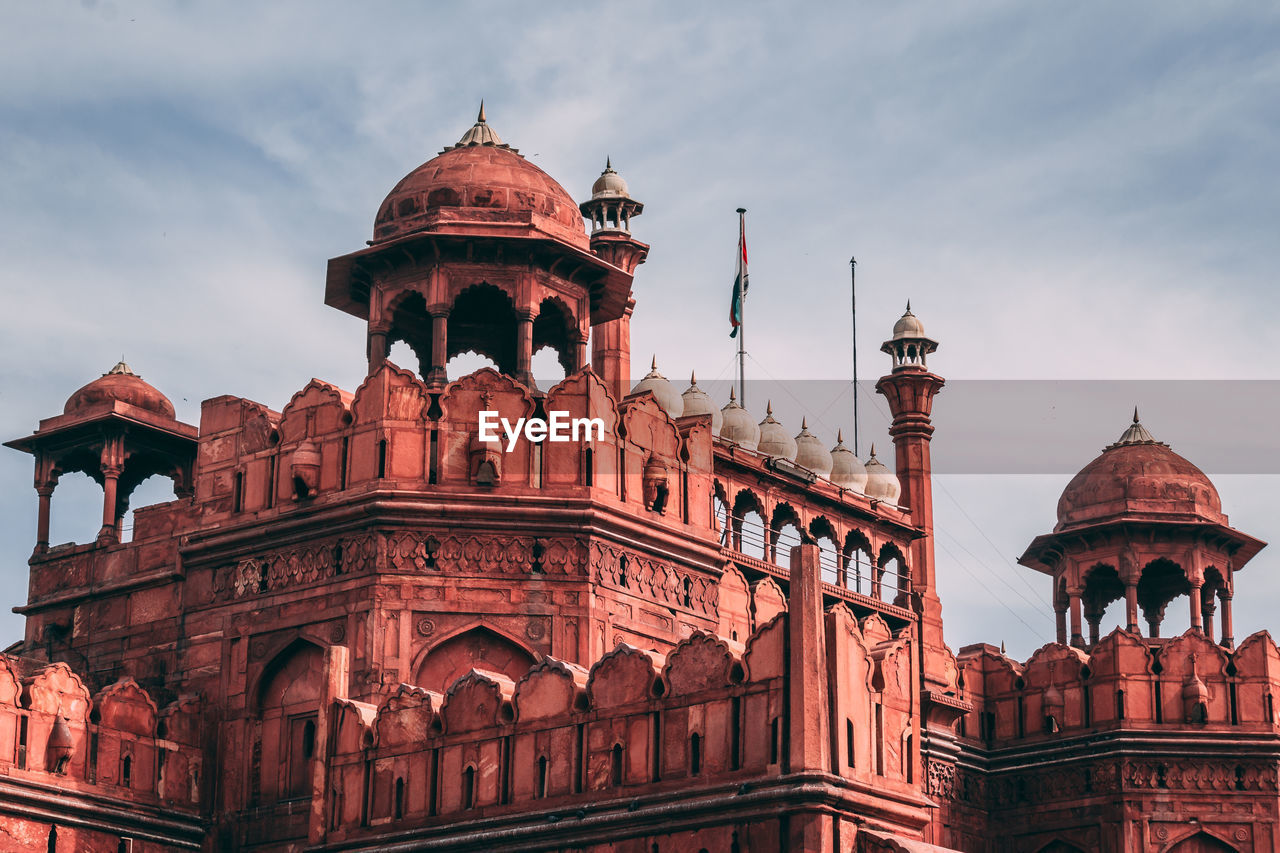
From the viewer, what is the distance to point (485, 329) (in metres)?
37.3

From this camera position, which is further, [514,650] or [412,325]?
[412,325]

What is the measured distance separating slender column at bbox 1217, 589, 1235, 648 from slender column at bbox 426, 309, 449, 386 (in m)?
18.4

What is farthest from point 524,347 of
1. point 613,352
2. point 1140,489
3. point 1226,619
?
point 1226,619

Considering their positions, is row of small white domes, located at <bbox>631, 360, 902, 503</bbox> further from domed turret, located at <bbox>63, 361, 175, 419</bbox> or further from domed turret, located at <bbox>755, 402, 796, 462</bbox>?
domed turret, located at <bbox>63, 361, 175, 419</bbox>

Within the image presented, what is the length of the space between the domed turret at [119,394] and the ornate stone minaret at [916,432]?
1404cm

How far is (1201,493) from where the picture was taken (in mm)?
46000

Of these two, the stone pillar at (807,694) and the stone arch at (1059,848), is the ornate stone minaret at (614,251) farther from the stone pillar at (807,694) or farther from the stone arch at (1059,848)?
the stone pillar at (807,694)

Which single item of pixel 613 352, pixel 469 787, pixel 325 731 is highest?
pixel 613 352

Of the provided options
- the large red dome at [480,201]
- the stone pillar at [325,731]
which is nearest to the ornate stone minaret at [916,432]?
the large red dome at [480,201]

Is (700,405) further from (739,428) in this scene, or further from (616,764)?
(616,764)

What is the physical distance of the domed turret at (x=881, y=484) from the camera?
44.3 meters

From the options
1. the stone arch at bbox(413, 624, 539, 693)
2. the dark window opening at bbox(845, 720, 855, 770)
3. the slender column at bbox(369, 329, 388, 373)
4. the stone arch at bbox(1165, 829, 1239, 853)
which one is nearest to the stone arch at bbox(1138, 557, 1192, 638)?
the stone arch at bbox(1165, 829, 1239, 853)

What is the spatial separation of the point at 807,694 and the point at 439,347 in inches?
429

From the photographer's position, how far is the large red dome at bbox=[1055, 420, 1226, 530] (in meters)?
45.7
